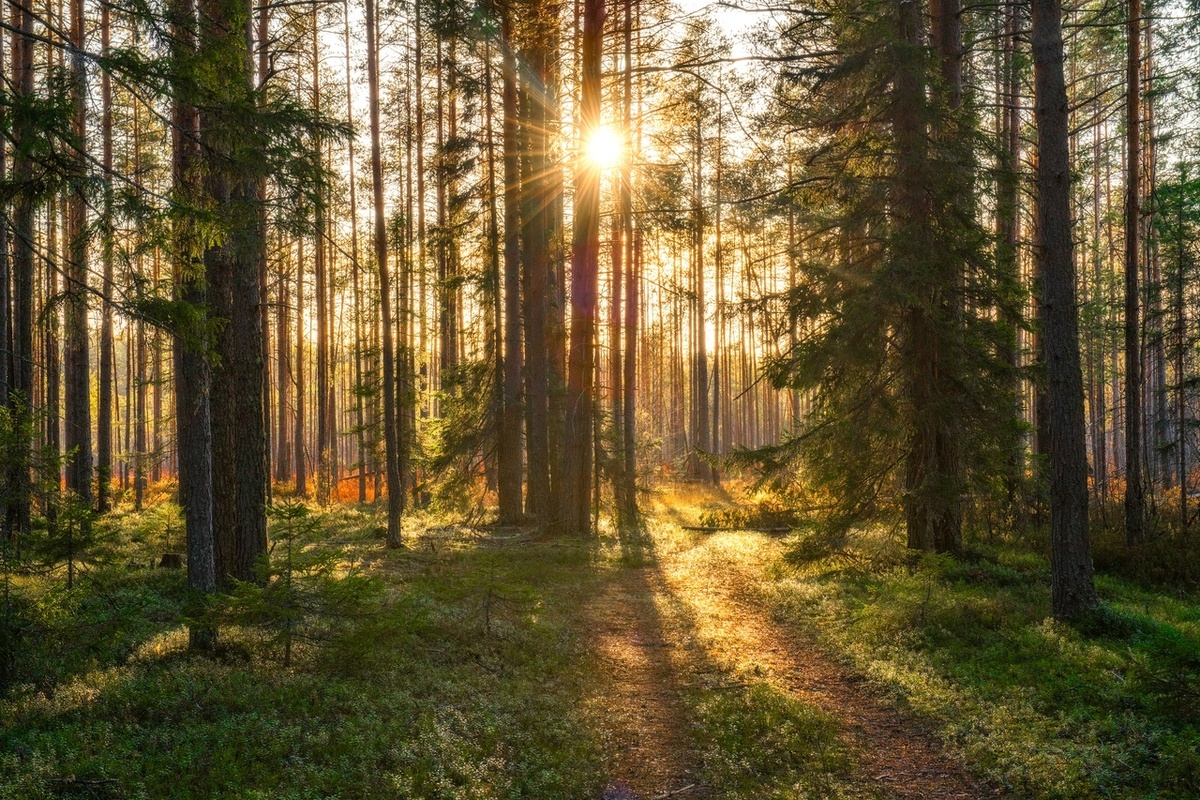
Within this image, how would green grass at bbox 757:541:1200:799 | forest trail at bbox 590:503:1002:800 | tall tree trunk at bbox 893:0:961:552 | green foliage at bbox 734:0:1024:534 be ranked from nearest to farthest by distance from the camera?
1. green grass at bbox 757:541:1200:799
2. forest trail at bbox 590:503:1002:800
3. tall tree trunk at bbox 893:0:961:552
4. green foliage at bbox 734:0:1024:534

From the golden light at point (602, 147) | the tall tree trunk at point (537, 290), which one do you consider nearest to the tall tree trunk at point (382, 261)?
the tall tree trunk at point (537, 290)

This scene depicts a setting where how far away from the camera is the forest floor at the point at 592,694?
508 centimetres

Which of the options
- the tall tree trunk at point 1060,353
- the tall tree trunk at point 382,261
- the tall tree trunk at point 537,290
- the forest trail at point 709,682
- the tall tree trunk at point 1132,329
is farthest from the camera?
the tall tree trunk at point 537,290

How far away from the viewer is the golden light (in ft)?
50.7

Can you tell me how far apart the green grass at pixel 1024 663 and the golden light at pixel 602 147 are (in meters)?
9.40

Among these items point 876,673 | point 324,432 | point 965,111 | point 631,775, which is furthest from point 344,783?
point 324,432

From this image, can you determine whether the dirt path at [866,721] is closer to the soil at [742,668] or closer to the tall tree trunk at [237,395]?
the soil at [742,668]

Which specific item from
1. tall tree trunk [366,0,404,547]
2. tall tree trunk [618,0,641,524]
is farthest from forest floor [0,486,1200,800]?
tall tree trunk [618,0,641,524]

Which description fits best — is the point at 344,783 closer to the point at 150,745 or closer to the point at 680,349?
the point at 150,745

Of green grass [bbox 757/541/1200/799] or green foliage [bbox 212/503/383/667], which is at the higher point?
green foliage [bbox 212/503/383/667]

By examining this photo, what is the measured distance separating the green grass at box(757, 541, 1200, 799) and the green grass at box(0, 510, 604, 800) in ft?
10.7

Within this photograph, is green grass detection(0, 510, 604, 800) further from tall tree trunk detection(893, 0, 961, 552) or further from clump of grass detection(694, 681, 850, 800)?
tall tree trunk detection(893, 0, 961, 552)

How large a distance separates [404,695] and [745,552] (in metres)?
10.1

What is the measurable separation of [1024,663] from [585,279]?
36.4 ft
